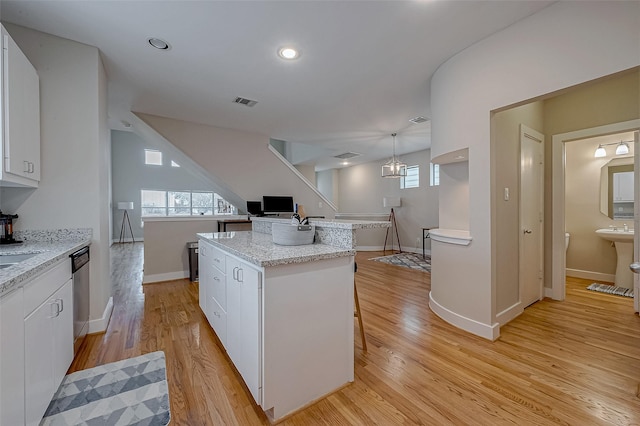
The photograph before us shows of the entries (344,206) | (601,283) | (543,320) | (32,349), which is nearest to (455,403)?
(543,320)

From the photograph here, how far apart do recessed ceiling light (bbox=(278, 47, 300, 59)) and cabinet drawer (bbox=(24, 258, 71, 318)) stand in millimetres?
2438

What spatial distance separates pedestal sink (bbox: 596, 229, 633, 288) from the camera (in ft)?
11.0

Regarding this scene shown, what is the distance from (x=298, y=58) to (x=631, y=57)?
96.1 inches

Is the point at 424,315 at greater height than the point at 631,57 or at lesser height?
lesser

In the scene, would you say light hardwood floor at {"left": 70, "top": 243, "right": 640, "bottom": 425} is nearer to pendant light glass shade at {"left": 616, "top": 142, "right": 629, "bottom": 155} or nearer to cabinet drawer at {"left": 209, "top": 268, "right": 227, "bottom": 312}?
cabinet drawer at {"left": 209, "top": 268, "right": 227, "bottom": 312}

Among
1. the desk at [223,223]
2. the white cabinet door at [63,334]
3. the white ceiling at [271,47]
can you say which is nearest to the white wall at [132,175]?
the desk at [223,223]

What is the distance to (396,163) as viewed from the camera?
18.0 feet

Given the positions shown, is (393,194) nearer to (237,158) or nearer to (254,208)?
(254,208)

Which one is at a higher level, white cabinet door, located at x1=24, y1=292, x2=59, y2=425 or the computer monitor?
the computer monitor

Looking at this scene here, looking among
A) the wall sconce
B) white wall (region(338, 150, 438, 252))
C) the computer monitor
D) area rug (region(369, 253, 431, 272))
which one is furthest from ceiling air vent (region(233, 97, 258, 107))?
the wall sconce

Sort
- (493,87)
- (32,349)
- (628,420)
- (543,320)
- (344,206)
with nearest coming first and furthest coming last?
1. (32,349)
2. (628,420)
3. (493,87)
4. (543,320)
5. (344,206)

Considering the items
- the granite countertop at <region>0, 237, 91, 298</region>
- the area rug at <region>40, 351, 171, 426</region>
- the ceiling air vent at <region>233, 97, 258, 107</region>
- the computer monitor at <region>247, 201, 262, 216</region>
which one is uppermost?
the ceiling air vent at <region>233, 97, 258, 107</region>

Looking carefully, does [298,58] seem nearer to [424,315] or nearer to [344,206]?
[424,315]

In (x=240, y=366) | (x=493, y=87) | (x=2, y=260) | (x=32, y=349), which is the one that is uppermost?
(x=493, y=87)
